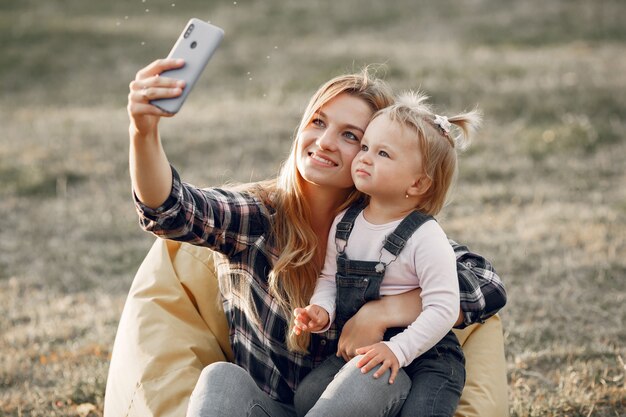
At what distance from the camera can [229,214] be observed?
3.02 m

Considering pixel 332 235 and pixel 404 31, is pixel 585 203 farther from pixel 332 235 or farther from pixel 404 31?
pixel 404 31

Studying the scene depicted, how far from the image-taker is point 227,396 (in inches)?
108

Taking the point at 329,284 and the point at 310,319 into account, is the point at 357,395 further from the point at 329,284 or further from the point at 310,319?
the point at 329,284

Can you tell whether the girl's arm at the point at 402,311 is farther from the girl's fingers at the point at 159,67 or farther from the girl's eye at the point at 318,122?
the girl's fingers at the point at 159,67

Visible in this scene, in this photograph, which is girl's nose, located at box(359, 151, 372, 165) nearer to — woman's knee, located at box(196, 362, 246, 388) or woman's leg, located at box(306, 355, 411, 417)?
woman's leg, located at box(306, 355, 411, 417)

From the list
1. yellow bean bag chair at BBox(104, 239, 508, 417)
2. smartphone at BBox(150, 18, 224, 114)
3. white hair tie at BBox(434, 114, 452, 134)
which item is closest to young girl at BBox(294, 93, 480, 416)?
white hair tie at BBox(434, 114, 452, 134)

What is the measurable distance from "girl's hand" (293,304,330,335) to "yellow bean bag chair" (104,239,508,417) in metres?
0.60

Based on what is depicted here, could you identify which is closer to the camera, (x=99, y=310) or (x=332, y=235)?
(x=332, y=235)

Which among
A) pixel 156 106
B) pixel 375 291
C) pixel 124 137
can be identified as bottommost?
pixel 124 137

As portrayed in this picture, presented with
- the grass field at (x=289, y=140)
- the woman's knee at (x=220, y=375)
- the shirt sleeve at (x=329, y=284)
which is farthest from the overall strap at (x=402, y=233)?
the grass field at (x=289, y=140)

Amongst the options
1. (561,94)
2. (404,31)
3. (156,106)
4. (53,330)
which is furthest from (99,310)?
(404,31)

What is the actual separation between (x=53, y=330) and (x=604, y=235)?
377 centimetres

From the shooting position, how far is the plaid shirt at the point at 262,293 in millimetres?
3039

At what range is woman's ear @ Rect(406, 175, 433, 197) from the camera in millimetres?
2979
